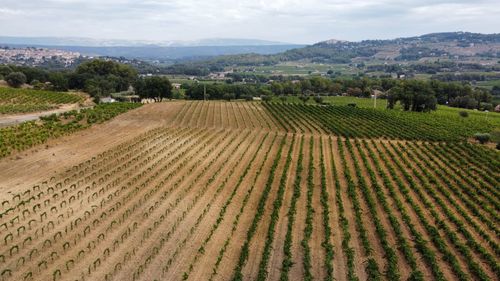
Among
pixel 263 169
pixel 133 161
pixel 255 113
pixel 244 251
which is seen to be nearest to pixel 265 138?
pixel 263 169

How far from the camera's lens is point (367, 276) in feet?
69.4

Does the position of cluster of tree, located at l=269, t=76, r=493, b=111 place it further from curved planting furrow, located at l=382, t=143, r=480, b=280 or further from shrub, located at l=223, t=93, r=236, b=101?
curved planting furrow, located at l=382, t=143, r=480, b=280

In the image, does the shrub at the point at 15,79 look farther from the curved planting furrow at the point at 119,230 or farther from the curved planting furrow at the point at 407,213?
the curved planting furrow at the point at 407,213

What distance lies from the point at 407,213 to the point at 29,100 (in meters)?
77.9

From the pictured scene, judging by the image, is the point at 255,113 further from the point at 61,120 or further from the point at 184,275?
the point at 184,275

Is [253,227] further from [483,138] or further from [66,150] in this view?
[483,138]

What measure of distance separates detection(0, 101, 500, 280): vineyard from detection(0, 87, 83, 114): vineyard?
27.5 meters

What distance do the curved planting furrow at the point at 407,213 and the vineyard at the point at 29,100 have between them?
58.9m

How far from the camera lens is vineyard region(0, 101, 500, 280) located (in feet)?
71.3

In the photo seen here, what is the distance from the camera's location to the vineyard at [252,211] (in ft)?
71.3

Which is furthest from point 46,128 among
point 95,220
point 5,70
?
point 5,70

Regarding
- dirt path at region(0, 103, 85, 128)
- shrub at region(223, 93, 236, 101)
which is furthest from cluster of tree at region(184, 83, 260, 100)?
dirt path at region(0, 103, 85, 128)

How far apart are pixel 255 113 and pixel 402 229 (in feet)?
181

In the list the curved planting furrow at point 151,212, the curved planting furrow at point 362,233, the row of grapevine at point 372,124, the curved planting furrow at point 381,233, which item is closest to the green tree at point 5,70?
the row of grapevine at point 372,124
